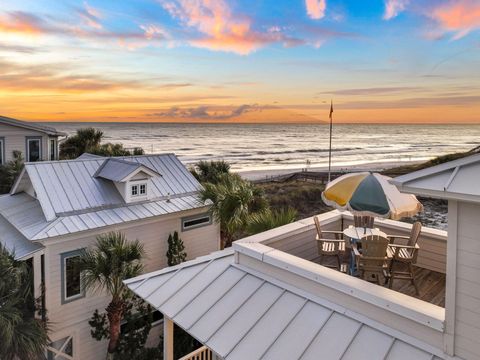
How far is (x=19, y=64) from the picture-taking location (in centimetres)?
2133

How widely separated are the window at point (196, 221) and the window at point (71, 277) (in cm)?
337

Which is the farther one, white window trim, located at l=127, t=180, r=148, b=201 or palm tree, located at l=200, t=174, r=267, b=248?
white window trim, located at l=127, t=180, r=148, b=201

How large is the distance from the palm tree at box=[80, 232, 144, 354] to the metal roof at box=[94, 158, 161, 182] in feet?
6.86

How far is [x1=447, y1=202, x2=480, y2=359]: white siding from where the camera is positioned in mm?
3266

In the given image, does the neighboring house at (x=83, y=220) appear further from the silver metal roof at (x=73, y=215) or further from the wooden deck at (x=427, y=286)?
the wooden deck at (x=427, y=286)

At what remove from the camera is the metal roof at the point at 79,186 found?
9.13 metres

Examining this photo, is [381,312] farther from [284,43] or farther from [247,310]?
[284,43]

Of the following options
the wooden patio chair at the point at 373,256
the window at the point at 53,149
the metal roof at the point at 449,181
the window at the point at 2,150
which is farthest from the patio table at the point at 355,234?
the window at the point at 53,149

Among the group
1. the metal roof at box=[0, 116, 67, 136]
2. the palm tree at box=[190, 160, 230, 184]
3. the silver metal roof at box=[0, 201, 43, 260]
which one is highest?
the metal roof at box=[0, 116, 67, 136]

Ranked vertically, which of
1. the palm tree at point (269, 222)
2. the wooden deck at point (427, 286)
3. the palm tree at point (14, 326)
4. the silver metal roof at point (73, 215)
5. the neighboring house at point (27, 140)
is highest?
the neighboring house at point (27, 140)

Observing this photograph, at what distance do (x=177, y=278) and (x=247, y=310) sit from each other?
1.61m

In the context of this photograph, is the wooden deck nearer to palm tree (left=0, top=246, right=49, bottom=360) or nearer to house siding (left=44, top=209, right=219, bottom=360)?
house siding (left=44, top=209, right=219, bottom=360)

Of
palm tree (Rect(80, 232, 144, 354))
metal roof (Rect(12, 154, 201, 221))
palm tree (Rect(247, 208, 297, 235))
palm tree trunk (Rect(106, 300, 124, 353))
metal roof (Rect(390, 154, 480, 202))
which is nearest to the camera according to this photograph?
metal roof (Rect(390, 154, 480, 202))

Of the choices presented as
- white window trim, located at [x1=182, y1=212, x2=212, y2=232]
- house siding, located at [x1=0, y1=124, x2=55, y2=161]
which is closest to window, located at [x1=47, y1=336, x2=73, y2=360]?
white window trim, located at [x1=182, y1=212, x2=212, y2=232]
